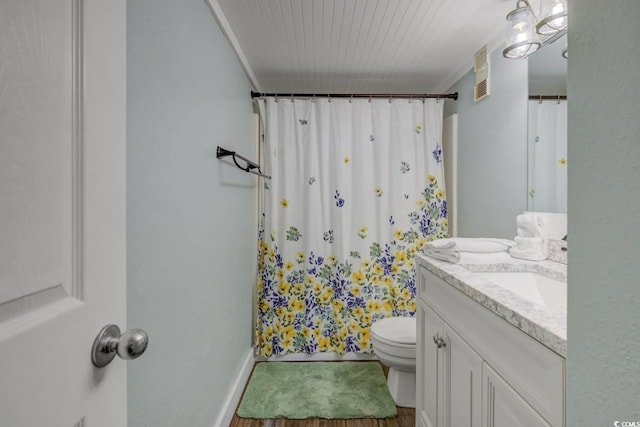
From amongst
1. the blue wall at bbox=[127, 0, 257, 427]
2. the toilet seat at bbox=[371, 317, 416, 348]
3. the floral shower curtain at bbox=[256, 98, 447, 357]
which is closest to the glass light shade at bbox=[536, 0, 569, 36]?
the floral shower curtain at bbox=[256, 98, 447, 357]

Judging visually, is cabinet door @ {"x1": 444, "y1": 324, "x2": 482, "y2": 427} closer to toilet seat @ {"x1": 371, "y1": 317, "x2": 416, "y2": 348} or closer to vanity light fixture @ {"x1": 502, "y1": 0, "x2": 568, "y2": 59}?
toilet seat @ {"x1": 371, "y1": 317, "x2": 416, "y2": 348}

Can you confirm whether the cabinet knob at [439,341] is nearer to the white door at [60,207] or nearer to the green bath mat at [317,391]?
the green bath mat at [317,391]

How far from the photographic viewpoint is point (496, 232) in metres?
1.89

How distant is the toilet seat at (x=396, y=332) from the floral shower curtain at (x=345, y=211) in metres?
0.25

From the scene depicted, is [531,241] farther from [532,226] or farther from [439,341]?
[439,341]

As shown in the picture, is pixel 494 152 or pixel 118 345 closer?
pixel 118 345

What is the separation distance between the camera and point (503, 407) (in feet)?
2.74

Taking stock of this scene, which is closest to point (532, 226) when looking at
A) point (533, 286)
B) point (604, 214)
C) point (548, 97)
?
point (533, 286)

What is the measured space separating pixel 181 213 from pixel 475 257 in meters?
1.23

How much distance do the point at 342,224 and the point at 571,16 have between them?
6.23 ft

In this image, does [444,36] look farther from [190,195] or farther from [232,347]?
[232,347]

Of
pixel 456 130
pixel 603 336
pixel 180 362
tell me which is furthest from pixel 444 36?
pixel 180 362

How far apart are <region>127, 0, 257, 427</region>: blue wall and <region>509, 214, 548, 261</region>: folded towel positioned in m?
1.46

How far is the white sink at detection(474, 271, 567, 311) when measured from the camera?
1.10m
